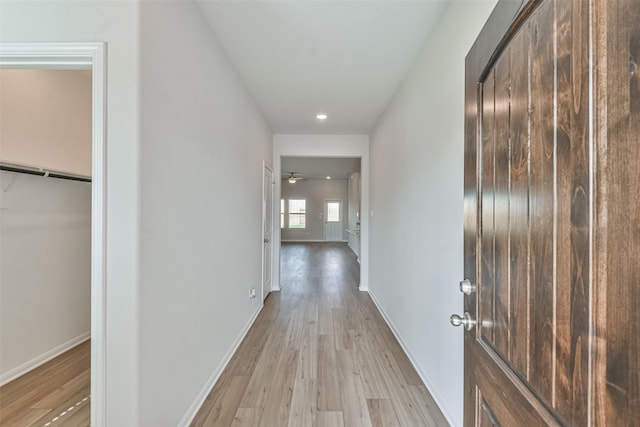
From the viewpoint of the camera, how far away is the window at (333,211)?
13.0 m

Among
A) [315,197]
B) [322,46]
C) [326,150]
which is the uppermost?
[322,46]

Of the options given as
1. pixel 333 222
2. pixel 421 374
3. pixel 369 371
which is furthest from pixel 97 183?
pixel 333 222

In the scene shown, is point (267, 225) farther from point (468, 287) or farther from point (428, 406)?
point (468, 287)

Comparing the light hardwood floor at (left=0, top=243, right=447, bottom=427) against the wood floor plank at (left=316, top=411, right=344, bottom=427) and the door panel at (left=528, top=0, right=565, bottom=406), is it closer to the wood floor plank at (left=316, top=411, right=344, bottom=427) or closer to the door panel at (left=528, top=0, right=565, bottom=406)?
the wood floor plank at (left=316, top=411, right=344, bottom=427)

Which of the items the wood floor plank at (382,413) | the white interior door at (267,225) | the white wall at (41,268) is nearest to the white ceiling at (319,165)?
the white interior door at (267,225)

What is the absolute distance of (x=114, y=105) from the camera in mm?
1273

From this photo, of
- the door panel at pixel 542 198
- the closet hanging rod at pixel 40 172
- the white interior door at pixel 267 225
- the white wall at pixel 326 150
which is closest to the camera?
the door panel at pixel 542 198

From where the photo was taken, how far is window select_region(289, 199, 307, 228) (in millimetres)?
13031

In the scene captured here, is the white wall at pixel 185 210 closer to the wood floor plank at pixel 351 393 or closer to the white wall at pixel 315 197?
the wood floor plank at pixel 351 393

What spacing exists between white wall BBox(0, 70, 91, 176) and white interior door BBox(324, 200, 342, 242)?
416 inches

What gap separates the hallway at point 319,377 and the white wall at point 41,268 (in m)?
1.53

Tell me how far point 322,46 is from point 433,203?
4.95 feet

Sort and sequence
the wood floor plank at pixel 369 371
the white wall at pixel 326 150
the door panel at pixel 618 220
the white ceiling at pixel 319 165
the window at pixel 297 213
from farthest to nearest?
the window at pixel 297 213, the white ceiling at pixel 319 165, the white wall at pixel 326 150, the wood floor plank at pixel 369 371, the door panel at pixel 618 220

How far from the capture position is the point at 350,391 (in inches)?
84.5
